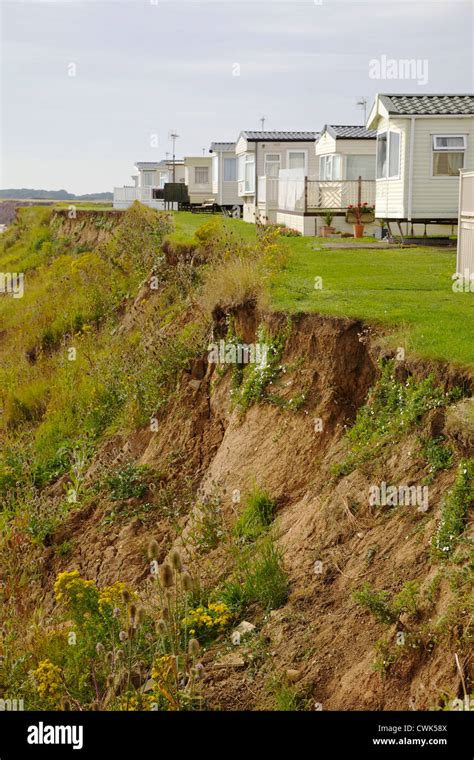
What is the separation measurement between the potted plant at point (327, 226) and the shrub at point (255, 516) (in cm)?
1675

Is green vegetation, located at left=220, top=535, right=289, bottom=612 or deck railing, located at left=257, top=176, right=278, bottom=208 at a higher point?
deck railing, located at left=257, top=176, right=278, bottom=208

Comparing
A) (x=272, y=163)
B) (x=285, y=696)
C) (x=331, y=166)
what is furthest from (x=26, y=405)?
(x=272, y=163)

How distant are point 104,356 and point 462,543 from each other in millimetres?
11924

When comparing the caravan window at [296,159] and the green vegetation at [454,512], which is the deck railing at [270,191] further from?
the green vegetation at [454,512]

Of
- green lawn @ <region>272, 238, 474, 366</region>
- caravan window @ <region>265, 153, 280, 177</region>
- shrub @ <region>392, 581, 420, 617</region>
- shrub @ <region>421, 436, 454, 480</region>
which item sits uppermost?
caravan window @ <region>265, 153, 280, 177</region>

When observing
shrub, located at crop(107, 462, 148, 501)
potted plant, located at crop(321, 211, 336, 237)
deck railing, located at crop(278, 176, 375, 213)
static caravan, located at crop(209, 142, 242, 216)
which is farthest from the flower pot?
static caravan, located at crop(209, 142, 242, 216)

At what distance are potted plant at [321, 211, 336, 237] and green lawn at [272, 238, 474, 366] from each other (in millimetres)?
7137

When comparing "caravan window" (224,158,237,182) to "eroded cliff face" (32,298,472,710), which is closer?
"eroded cliff face" (32,298,472,710)

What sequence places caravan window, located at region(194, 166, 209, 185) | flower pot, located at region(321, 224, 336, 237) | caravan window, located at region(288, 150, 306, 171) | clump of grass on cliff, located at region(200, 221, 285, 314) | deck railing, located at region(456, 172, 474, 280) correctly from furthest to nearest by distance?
caravan window, located at region(194, 166, 209, 185)
caravan window, located at region(288, 150, 306, 171)
flower pot, located at region(321, 224, 336, 237)
deck railing, located at region(456, 172, 474, 280)
clump of grass on cliff, located at region(200, 221, 285, 314)

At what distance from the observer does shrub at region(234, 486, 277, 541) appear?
9156 millimetres

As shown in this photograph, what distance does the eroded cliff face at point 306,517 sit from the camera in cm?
648

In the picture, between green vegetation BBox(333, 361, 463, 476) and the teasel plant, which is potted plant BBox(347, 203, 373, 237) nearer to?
green vegetation BBox(333, 361, 463, 476)

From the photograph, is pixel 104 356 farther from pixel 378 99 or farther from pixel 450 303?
pixel 378 99

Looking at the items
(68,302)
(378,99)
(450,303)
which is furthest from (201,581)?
(378,99)
